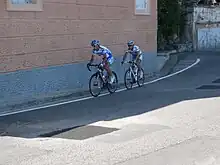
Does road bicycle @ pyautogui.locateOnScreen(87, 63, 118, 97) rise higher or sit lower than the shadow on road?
higher

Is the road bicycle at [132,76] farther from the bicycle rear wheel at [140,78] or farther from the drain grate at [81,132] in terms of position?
the drain grate at [81,132]

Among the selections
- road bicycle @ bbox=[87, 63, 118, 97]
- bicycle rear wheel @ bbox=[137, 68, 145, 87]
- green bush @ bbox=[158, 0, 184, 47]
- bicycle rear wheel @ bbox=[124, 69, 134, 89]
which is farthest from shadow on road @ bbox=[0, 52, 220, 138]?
green bush @ bbox=[158, 0, 184, 47]

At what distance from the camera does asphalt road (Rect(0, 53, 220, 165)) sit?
757cm

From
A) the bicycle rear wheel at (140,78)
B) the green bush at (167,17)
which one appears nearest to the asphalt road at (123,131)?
the bicycle rear wheel at (140,78)

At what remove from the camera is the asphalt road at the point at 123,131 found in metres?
7.57

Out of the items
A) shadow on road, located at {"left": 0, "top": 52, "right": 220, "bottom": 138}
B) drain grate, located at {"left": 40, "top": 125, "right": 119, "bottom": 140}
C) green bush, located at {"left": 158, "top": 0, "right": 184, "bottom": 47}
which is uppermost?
green bush, located at {"left": 158, "top": 0, "right": 184, "bottom": 47}

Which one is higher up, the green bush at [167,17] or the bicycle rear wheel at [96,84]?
the green bush at [167,17]

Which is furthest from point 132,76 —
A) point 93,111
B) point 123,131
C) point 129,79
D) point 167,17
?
point 167,17

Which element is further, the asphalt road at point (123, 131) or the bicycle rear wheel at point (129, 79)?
the bicycle rear wheel at point (129, 79)

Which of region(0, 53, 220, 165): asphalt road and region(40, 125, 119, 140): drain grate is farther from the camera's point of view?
region(40, 125, 119, 140): drain grate

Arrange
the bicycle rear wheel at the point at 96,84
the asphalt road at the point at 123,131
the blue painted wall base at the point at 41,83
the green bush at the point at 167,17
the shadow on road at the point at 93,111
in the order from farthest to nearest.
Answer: the green bush at the point at 167,17 → the bicycle rear wheel at the point at 96,84 → the blue painted wall base at the point at 41,83 → the shadow on road at the point at 93,111 → the asphalt road at the point at 123,131

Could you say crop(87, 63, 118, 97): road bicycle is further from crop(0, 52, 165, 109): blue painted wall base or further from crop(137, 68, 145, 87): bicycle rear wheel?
crop(137, 68, 145, 87): bicycle rear wheel

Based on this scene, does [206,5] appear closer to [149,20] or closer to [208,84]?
[149,20]

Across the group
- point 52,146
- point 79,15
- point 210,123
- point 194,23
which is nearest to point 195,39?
point 194,23
